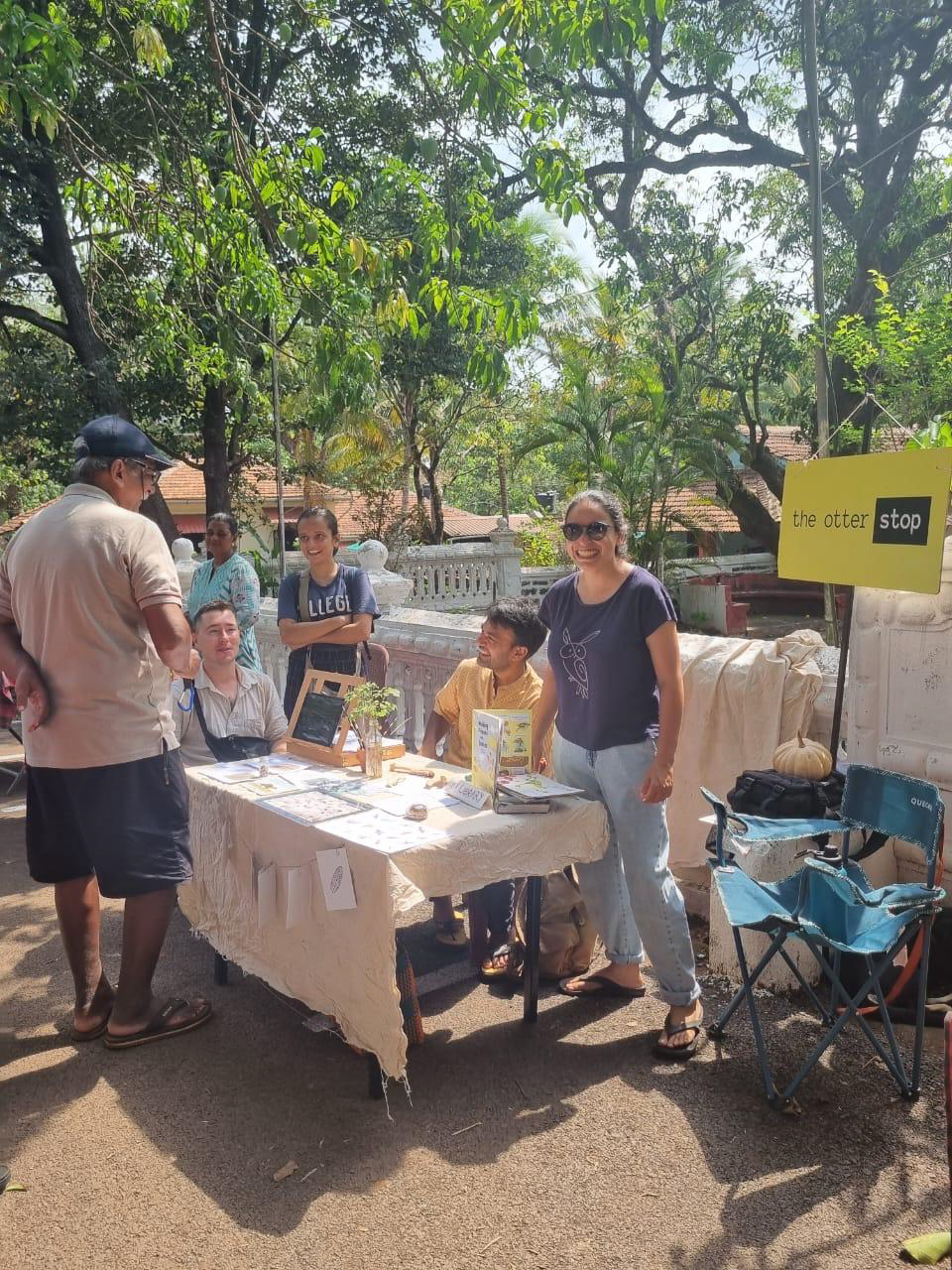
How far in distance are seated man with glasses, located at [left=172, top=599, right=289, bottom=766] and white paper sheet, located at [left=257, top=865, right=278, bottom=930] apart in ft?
3.19

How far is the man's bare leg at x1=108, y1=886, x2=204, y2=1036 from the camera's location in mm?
3162

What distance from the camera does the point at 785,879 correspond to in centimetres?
323

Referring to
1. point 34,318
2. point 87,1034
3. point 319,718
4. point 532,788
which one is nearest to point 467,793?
point 532,788

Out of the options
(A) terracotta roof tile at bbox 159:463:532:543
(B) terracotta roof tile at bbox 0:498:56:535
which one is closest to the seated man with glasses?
(A) terracotta roof tile at bbox 159:463:532:543

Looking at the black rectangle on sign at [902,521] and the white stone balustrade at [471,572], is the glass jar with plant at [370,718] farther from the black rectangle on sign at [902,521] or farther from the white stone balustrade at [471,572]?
the white stone balustrade at [471,572]

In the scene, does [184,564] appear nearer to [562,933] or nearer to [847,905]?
[562,933]

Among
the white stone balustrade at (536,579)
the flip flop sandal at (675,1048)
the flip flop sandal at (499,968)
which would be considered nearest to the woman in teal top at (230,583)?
the flip flop sandal at (499,968)

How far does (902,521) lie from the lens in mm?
3250

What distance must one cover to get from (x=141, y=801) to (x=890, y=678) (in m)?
2.69

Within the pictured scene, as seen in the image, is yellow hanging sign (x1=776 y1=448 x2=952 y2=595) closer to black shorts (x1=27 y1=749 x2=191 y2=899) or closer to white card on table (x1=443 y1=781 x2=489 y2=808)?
white card on table (x1=443 y1=781 x2=489 y2=808)

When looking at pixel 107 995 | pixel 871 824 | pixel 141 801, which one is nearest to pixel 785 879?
pixel 871 824

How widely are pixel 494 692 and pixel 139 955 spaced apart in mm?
1555

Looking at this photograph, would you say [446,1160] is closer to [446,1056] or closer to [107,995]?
[446,1056]

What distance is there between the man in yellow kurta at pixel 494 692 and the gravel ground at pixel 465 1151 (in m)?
0.40
